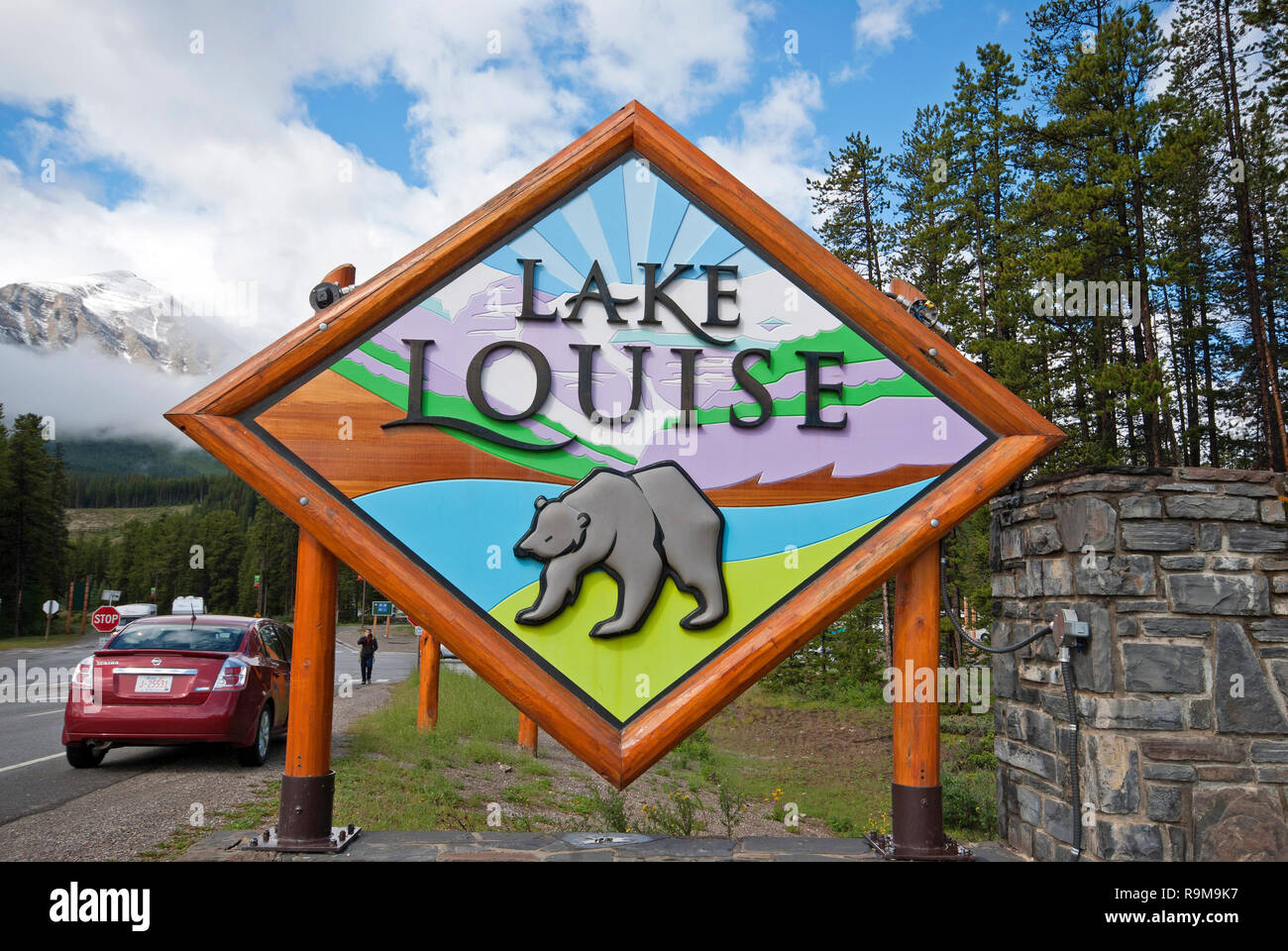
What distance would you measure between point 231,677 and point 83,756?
170cm

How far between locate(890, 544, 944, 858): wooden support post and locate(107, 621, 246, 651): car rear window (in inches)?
246

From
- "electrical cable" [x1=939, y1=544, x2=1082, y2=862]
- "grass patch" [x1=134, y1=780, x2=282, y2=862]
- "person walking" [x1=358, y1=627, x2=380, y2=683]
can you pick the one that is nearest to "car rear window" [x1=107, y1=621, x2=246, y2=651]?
"grass patch" [x1=134, y1=780, x2=282, y2=862]

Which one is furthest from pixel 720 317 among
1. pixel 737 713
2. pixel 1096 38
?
pixel 1096 38

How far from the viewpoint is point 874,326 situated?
4242mm

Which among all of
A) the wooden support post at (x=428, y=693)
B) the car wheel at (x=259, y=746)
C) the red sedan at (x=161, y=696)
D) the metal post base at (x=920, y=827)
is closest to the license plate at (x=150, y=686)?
the red sedan at (x=161, y=696)

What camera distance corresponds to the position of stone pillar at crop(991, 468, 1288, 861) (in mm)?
3986

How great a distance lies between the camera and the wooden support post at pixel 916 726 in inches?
161

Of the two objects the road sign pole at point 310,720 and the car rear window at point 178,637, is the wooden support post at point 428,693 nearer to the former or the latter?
the car rear window at point 178,637

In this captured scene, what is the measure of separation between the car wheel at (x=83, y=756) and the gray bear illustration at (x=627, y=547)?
20.0 feet

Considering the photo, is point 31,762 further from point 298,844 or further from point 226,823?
point 298,844

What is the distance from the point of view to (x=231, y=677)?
7.38 meters

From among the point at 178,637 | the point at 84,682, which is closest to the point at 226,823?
the point at 84,682
